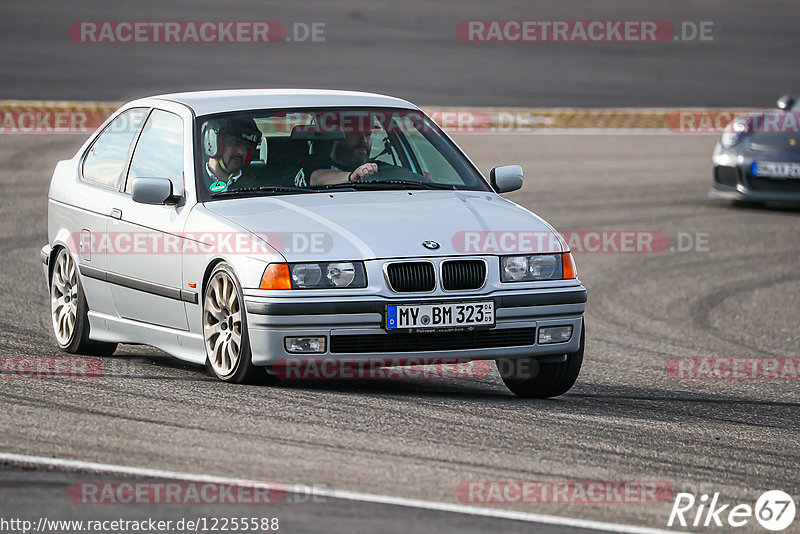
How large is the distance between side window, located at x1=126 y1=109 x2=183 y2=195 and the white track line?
8.54ft

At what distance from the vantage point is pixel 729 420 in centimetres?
756

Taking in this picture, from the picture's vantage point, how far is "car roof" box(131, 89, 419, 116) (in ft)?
27.3

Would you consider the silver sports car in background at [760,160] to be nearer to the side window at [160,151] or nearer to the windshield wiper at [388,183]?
the windshield wiper at [388,183]

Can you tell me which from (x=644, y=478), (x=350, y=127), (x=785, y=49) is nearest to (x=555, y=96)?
(x=785, y=49)

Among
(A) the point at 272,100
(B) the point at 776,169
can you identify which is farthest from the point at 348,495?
(B) the point at 776,169

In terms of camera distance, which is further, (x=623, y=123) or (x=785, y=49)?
(x=785, y=49)

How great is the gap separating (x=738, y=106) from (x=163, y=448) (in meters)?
20.2

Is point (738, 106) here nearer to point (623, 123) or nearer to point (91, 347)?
point (623, 123)

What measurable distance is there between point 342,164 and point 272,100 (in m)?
0.57

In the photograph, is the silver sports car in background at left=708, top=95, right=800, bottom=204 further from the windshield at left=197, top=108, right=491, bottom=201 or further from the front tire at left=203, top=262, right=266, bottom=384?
the front tire at left=203, top=262, right=266, bottom=384

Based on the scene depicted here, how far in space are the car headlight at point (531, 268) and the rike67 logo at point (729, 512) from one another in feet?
6.23

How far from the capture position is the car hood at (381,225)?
717 cm

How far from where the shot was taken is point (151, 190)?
782 cm

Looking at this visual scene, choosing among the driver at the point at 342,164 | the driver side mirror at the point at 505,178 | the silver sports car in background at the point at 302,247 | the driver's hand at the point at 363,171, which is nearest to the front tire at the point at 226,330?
the silver sports car in background at the point at 302,247
